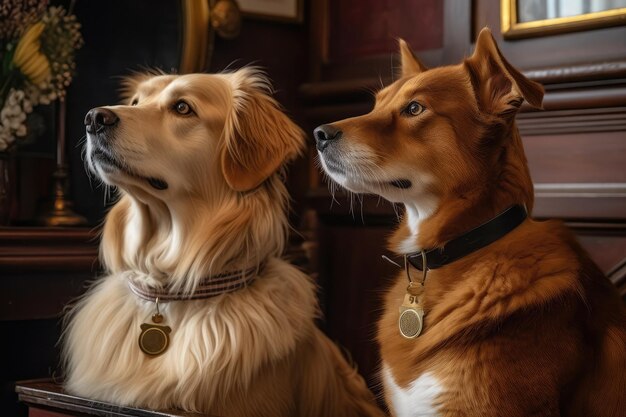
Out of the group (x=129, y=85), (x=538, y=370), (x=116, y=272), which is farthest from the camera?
(x=129, y=85)

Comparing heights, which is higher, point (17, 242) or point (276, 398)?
point (17, 242)

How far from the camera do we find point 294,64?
7.97 ft

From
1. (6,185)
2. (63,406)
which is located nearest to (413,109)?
(63,406)

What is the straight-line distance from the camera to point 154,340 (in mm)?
1536

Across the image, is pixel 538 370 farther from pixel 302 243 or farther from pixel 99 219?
pixel 99 219

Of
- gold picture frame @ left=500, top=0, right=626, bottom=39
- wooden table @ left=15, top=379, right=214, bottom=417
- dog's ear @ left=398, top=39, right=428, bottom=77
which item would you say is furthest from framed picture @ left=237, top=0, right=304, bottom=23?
wooden table @ left=15, top=379, right=214, bottom=417

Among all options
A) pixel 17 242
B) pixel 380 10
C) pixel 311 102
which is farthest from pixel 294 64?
pixel 17 242

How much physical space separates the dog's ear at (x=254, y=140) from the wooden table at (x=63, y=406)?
1.35ft

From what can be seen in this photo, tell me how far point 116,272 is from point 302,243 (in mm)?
754

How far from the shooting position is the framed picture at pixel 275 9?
2.31 m

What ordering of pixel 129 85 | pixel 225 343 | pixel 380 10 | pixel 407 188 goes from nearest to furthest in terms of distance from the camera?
pixel 407 188 < pixel 225 343 < pixel 129 85 < pixel 380 10

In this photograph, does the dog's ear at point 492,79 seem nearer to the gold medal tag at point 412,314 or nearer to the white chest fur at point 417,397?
the gold medal tag at point 412,314

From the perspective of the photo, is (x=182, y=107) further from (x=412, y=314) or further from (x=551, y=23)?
(x=551, y=23)

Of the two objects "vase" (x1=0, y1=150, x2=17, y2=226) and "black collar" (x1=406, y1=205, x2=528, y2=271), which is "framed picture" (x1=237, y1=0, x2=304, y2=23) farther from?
"black collar" (x1=406, y1=205, x2=528, y2=271)
